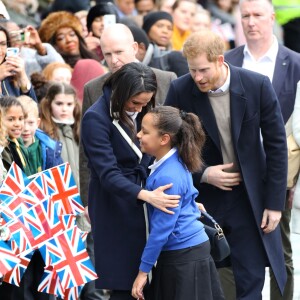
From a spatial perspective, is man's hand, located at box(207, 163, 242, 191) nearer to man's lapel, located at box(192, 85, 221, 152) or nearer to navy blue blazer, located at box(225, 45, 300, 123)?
man's lapel, located at box(192, 85, 221, 152)

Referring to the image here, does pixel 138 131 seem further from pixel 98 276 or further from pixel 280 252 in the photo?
pixel 280 252

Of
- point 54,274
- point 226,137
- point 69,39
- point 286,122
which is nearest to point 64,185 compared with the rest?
point 54,274

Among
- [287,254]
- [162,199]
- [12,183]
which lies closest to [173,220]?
[162,199]

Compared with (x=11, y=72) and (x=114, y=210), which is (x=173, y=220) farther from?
(x=11, y=72)

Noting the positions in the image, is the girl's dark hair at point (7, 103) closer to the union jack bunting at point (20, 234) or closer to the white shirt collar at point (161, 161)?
the union jack bunting at point (20, 234)

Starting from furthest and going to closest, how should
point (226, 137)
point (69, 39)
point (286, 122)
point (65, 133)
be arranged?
point (69, 39), point (65, 133), point (286, 122), point (226, 137)

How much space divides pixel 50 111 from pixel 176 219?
9.43ft

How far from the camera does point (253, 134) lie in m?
7.37

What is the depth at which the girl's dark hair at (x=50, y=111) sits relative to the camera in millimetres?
8969

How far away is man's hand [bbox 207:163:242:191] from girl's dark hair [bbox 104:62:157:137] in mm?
792

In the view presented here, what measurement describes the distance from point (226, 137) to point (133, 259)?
1.11m

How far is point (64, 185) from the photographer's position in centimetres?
752

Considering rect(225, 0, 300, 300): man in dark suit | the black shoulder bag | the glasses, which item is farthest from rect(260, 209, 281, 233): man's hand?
the glasses

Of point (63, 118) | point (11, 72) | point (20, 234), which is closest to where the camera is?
point (20, 234)
